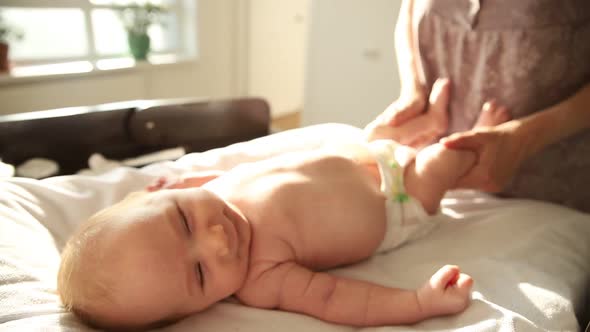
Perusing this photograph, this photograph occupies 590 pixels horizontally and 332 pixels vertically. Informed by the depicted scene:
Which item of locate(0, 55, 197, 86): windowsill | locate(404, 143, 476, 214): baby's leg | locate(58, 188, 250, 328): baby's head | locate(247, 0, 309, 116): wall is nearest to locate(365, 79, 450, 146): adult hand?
locate(404, 143, 476, 214): baby's leg

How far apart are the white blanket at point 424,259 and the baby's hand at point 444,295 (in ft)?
0.05

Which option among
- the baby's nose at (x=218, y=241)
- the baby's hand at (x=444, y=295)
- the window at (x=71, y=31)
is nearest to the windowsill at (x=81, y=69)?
the window at (x=71, y=31)

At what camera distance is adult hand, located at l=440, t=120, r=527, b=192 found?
94 cm

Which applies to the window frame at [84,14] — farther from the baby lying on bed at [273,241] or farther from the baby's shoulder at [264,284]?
the baby's shoulder at [264,284]

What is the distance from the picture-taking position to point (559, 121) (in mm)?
936

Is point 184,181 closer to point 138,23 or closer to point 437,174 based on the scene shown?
point 437,174

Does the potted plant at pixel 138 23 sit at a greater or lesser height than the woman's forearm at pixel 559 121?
greater

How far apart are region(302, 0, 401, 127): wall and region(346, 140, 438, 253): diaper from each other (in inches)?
47.4

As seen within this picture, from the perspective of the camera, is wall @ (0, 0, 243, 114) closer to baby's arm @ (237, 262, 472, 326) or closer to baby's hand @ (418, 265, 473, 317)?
baby's arm @ (237, 262, 472, 326)

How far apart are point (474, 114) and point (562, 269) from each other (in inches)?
17.0

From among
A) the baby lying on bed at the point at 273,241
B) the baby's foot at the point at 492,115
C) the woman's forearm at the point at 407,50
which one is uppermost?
the woman's forearm at the point at 407,50

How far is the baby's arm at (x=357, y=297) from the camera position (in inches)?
27.2

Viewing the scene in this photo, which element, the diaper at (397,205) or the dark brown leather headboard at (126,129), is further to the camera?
the dark brown leather headboard at (126,129)

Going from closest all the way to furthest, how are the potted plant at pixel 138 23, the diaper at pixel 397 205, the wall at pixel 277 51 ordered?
the diaper at pixel 397 205 → the potted plant at pixel 138 23 → the wall at pixel 277 51
